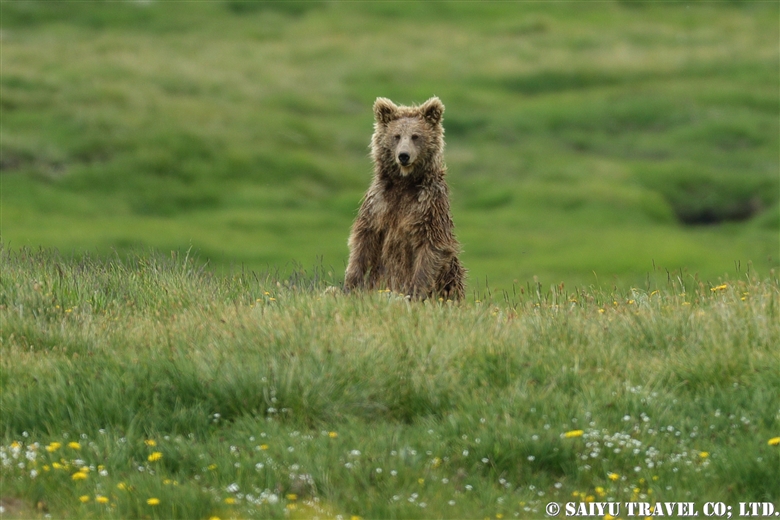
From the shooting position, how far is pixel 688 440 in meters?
7.13

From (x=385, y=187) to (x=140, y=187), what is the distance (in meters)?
28.0

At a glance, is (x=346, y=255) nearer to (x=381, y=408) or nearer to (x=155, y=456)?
(x=381, y=408)

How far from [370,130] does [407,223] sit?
37841mm

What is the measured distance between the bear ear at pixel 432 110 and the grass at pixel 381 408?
3.21 m

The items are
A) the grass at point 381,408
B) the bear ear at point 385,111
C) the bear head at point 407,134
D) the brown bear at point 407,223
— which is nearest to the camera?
the grass at point 381,408

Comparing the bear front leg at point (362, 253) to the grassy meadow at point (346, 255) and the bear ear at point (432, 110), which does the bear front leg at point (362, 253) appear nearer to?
the grassy meadow at point (346, 255)

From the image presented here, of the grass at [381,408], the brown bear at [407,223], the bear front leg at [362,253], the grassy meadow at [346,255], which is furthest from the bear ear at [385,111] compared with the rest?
the grass at [381,408]

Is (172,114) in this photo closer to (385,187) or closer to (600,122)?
(600,122)

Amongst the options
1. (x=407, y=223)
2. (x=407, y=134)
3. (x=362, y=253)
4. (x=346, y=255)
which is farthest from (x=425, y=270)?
(x=346, y=255)

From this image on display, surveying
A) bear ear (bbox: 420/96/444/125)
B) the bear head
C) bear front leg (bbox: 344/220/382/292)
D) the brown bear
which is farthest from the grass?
bear ear (bbox: 420/96/444/125)

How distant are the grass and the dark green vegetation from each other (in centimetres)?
1241

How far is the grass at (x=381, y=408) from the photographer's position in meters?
6.70

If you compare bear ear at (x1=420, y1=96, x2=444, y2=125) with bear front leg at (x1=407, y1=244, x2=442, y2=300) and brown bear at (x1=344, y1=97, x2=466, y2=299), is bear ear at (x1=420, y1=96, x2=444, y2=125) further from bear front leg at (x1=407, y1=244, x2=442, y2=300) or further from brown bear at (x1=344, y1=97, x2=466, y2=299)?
bear front leg at (x1=407, y1=244, x2=442, y2=300)

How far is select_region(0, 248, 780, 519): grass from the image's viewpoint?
264 inches
